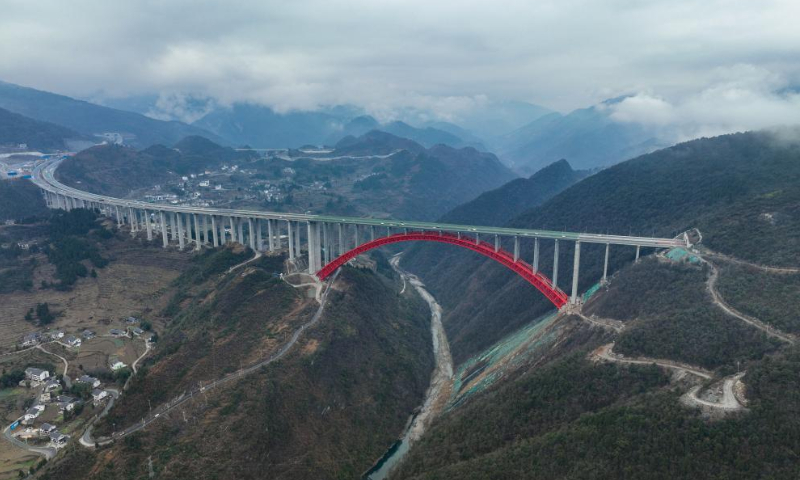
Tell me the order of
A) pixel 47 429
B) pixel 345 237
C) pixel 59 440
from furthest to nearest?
1. pixel 345 237
2. pixel 47 429
3. pixel 59 440

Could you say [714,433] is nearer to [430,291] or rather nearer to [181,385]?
[181,385]

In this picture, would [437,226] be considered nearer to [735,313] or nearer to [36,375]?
[735,313]

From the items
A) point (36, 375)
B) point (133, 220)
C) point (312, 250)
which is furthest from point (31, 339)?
point (133, 220)

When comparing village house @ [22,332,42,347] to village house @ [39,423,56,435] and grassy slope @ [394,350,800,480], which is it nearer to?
village house @ [39,423,56,435]

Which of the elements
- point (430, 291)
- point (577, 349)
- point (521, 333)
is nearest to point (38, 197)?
point (430, 291)

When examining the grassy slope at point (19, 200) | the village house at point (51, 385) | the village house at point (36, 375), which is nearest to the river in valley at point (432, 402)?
the village house at point (51, 385)

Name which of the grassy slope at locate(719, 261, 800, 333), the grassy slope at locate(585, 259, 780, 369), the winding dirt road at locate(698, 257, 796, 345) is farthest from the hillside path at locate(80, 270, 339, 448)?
the grassy slope at locate(719, 261, 800, 333)
